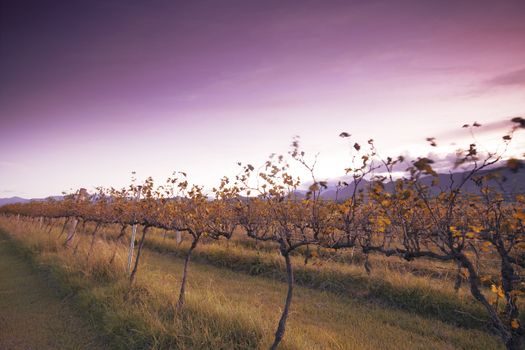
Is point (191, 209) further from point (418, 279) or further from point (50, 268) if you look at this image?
point (418, 279)

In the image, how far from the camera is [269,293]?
1041 centimetres

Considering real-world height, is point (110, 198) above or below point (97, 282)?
above

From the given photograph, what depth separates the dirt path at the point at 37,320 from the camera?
20.7 feet

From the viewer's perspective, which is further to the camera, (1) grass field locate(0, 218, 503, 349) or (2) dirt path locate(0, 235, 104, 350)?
(2) dirt path locate(0, 235, 104, 350)

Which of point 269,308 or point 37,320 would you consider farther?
point 269,308

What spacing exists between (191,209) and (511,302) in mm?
7103

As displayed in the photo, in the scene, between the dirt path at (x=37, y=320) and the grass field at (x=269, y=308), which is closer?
the grass field at (x=269, y=308)

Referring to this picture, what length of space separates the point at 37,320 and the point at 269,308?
5925mm

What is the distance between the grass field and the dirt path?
37cm

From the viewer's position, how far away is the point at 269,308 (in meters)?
8.80

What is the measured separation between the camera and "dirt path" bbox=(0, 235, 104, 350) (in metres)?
6.30

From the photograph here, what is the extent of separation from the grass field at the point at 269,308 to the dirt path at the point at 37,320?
14.6 inches

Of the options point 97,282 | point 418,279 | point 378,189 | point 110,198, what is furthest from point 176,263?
point 378,189

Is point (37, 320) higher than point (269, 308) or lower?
higher
